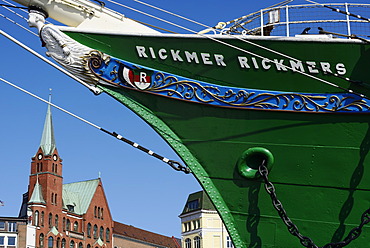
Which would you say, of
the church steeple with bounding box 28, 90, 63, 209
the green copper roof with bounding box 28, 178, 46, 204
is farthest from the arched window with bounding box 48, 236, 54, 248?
the green copper roof with bounding box 28, 178, 46, 204

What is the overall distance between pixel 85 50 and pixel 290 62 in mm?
2938

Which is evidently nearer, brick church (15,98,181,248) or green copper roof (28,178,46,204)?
brick church (15,98,181,248)

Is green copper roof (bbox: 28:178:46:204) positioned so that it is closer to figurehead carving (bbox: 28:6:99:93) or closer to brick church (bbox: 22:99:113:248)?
brick church (bbox: 22:99:113:248)

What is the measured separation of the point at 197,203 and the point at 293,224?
→ 5452 centimetres

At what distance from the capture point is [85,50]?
955 centimetres

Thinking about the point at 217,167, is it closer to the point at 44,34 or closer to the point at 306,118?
the point at 306,118

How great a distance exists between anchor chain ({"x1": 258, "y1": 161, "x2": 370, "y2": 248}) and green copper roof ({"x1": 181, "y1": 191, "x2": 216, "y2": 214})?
5288cm

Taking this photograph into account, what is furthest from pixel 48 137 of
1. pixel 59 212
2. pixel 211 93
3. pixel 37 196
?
pixel 211 93

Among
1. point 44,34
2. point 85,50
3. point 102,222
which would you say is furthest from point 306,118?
point 102,222

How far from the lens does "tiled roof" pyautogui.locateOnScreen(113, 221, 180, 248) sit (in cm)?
7431

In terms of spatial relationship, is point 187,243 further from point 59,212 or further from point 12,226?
point 12,226

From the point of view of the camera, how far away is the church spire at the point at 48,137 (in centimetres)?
6600

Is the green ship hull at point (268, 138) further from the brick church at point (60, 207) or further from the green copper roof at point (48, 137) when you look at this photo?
the green copper roof at point (48, 137)

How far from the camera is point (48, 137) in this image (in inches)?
2653
